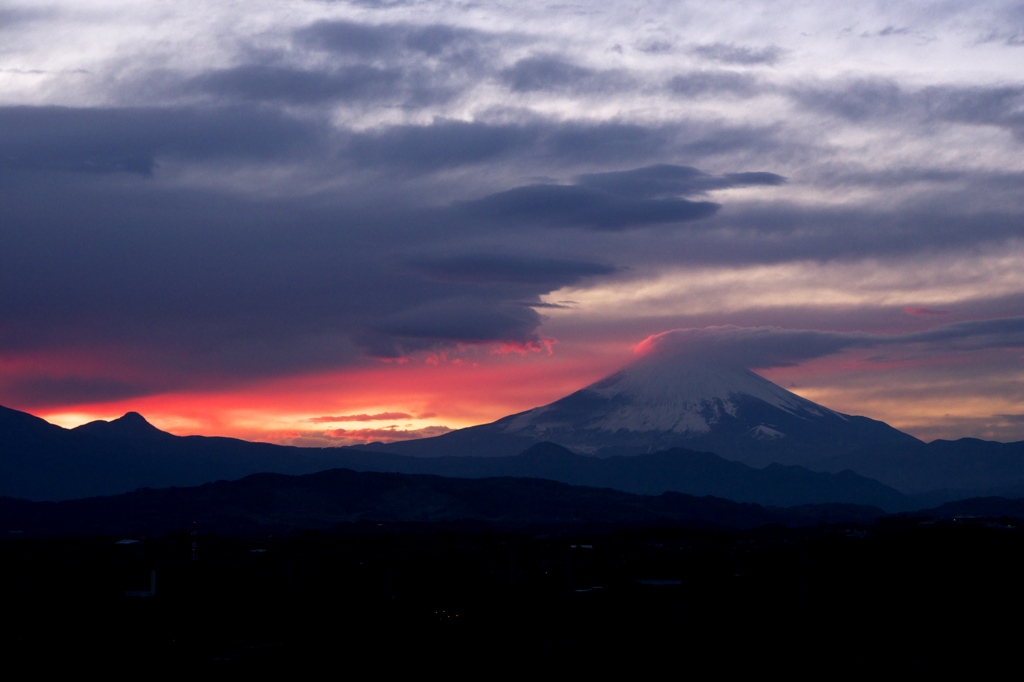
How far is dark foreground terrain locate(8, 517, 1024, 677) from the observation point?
52.5 metres

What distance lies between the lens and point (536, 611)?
234 ft

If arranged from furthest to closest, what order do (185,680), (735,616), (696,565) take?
(696,565) < (735,616) < (185,680)

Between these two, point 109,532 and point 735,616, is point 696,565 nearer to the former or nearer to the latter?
point 735,616

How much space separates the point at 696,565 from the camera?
343ft

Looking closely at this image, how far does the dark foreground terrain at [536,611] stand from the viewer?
172 ft

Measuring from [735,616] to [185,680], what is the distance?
3456 centimetres

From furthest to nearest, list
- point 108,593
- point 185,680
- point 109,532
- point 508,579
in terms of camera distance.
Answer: point 109,532
point 508,579
point 108,593
point 185,680

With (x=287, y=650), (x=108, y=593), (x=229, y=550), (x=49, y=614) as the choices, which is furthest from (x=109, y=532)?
(x=287, y=650)

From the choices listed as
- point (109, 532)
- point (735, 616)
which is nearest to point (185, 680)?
point (735, 616)

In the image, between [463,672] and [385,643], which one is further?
[385,643]

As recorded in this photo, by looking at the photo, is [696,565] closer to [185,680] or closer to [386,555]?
[386,555]

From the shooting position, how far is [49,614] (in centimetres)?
7156

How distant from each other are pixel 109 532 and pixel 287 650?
155 m

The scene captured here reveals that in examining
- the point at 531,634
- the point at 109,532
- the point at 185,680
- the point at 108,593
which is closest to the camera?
the point at 185,680
